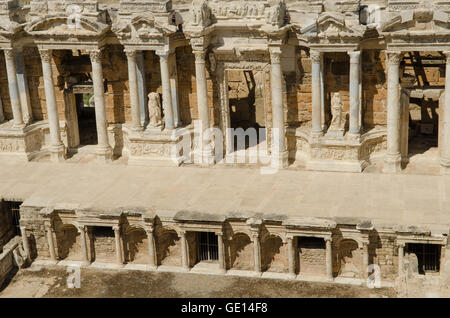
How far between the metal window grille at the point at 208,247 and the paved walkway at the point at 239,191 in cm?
89

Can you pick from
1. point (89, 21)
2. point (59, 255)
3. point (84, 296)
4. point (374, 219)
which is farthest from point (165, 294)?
point (89, 21)

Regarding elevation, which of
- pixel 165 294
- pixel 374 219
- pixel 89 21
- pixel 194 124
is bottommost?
pixel 165 294

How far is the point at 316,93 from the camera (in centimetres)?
2956

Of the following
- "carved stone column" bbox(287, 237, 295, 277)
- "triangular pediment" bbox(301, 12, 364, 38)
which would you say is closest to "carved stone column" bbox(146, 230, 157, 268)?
"carved stone column" bbox(287, 237, 295, 277)

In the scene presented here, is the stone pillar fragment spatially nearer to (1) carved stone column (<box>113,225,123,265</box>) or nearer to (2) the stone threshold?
(2) the stone threshold

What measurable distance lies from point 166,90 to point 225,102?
217cm

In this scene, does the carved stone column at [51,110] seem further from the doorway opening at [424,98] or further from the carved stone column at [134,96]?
the doorway opening at [424,98]

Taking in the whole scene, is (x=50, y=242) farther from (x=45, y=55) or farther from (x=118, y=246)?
(x=45, y=55)

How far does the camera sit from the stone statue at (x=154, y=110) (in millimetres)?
31188

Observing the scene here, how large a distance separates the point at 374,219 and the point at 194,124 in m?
8.82

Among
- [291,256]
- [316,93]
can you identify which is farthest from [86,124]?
[291,256]

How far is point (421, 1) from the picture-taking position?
27.3 metres

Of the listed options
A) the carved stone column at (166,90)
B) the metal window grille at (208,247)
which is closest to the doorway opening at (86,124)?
the carved stone column at (166,90)

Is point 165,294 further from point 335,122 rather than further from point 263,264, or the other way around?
point 335,122
